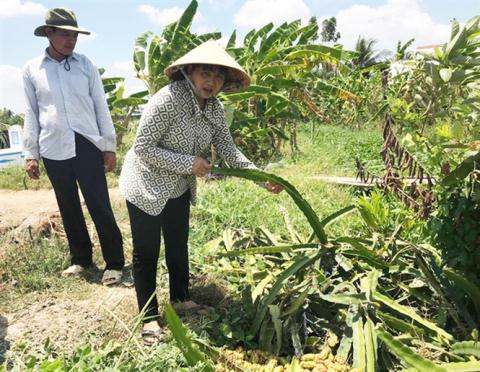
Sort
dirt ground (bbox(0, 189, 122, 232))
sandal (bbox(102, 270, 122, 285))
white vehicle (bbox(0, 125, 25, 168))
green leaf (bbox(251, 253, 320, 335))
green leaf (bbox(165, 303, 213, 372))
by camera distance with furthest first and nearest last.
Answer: white vehicle (bbox(0, 125, 25, 168)) < dirt ground (bbox(0, 189, 122, 232)) < sandal (bbox(102, 270, 122, 285)) < green leaf (bbox(251, 253, 320, 335)) < green leaf (bbox(165, 303, 213, 372))

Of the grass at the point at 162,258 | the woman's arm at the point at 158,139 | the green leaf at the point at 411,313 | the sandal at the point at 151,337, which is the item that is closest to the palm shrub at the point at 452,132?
the green leaf at the point at 411,313

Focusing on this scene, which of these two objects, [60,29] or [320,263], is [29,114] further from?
[320,263]

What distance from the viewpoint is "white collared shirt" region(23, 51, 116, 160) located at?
3.12 m

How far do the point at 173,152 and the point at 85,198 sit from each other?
48.2 inches

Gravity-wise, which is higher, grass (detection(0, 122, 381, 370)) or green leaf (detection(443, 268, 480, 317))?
green leaf (detection(443, 268, 480, 317))

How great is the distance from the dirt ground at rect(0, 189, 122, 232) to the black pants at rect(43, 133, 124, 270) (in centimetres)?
86

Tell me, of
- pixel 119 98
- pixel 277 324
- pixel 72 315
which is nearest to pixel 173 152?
pixel 277 324

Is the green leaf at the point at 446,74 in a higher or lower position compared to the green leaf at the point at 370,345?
higher

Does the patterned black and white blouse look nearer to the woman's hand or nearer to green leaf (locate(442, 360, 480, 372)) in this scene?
the woman's hand

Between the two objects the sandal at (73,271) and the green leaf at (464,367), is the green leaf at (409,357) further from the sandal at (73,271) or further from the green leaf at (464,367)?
the sandal at (73,271)

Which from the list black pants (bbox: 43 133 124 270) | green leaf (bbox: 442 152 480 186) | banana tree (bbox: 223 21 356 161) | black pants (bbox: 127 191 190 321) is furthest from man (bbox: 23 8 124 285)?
banana tree (bbox: 223 21 356 161)

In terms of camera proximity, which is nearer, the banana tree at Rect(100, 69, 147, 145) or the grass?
the grass

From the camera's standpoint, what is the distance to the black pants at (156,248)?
246 centimetres

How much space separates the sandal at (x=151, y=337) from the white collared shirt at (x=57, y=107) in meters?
1.33
